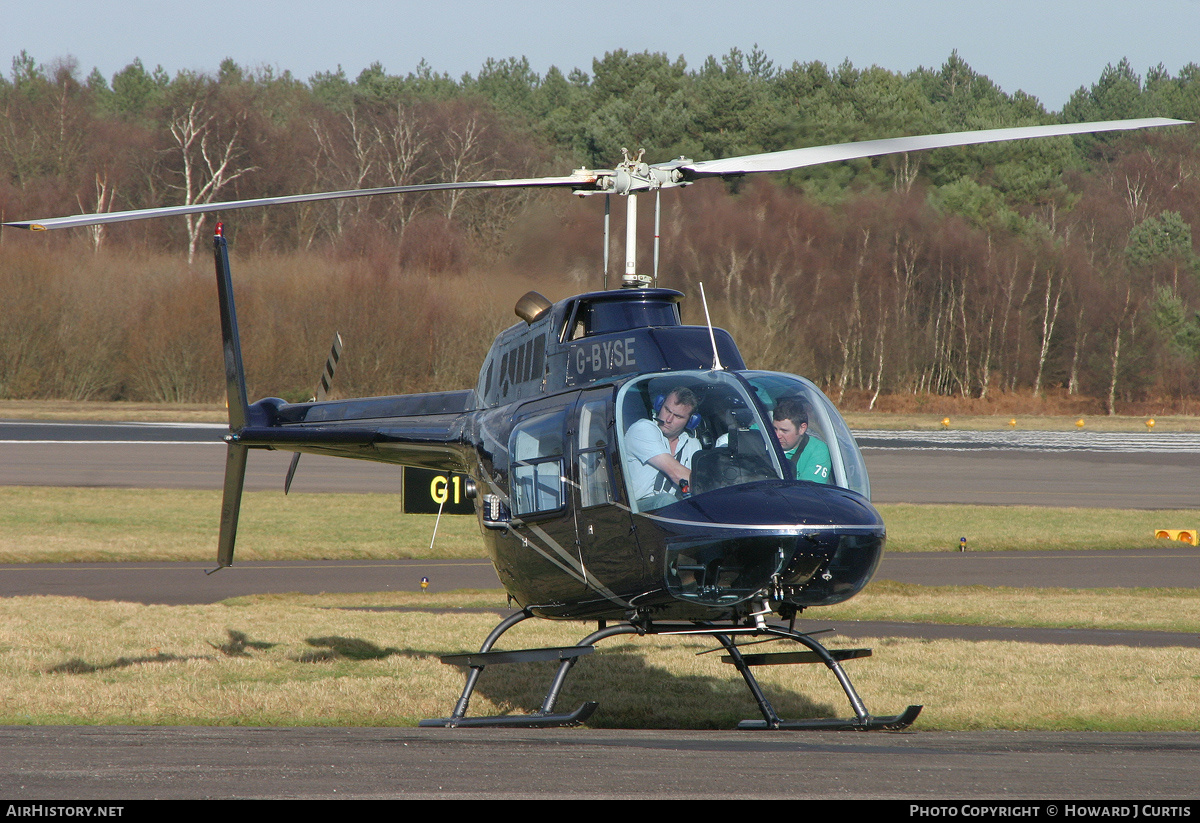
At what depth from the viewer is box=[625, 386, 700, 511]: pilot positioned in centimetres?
668

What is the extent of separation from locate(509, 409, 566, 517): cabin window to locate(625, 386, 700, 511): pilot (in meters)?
0.84

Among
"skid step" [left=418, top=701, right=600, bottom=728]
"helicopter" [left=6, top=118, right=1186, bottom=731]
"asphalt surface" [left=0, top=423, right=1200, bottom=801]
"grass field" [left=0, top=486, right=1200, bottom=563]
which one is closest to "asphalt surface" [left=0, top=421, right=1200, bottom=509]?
"grass field" [left=0, top=486, right=1200, bottom=563]

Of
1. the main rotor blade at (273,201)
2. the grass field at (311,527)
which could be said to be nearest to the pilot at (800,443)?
the main rotor blade at (273,201)

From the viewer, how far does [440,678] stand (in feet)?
35.3

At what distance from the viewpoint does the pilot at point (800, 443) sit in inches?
262

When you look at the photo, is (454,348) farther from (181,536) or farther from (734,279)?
(181,536)

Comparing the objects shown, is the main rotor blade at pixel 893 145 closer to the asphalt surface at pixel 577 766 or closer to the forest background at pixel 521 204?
the asphalt surface at pixel 577 766

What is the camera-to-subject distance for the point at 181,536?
A: 2061cm

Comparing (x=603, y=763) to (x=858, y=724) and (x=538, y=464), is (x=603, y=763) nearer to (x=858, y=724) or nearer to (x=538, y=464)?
(x=538, y=464)

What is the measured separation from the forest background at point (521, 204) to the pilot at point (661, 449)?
23.3 m

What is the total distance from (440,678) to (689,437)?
5200 mm
